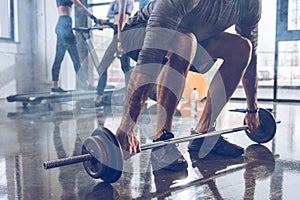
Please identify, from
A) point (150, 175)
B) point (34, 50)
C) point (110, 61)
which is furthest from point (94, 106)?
point (150, 175)

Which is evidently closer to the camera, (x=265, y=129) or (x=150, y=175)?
(x=150, y=175)

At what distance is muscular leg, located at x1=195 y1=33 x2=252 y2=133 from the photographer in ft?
4.14

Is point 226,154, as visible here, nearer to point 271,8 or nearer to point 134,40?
point 134,40

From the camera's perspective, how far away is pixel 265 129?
145 centimetres

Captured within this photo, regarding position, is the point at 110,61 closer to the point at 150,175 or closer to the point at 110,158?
the point at 150,175

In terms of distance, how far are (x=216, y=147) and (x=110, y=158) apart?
0.55 meters

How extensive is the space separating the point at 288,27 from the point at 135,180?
10.6ft

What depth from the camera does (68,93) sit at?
3199mm

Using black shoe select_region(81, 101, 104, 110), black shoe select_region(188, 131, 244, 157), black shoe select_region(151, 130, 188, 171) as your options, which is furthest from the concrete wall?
black shoe select_region(151, 130, 188, 171)

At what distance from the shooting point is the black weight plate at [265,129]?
4.65 feet

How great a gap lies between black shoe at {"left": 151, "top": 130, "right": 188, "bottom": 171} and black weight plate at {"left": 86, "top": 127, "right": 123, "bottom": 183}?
22cm

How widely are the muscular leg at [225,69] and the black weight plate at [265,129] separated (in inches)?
9.1

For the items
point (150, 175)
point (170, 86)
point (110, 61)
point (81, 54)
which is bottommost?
point (150, 175)

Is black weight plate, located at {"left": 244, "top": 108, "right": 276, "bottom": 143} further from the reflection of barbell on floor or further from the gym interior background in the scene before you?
the gym interior background
